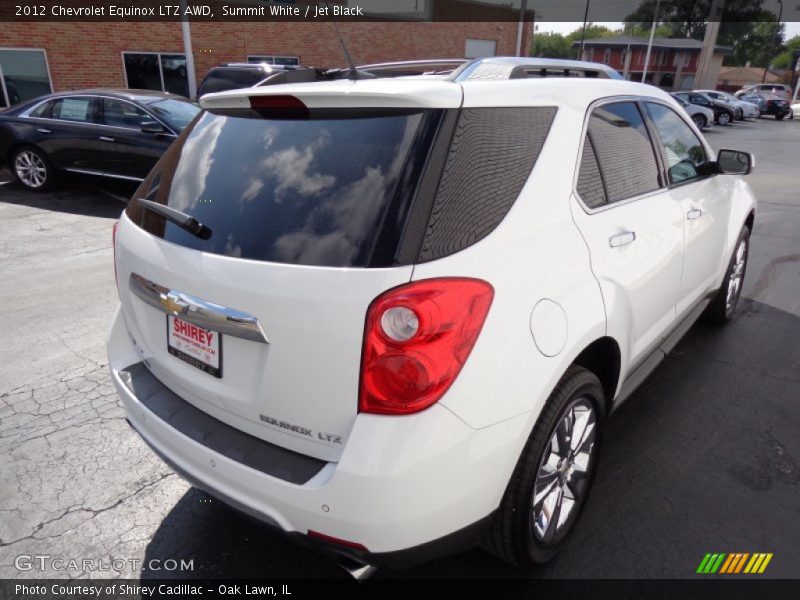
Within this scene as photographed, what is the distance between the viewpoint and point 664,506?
2498mm

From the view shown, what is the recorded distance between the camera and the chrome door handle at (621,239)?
2.22 meters

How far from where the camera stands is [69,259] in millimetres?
5754

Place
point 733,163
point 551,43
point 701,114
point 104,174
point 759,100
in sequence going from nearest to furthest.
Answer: point 733,163, point 104,174, point 701,114, point 759,100, point 551,43

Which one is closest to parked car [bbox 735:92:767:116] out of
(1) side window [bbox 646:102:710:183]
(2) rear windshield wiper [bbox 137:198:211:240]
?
(1) side window [bbox 646:102:710:183]

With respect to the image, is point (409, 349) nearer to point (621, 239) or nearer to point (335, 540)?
point (335, 540)

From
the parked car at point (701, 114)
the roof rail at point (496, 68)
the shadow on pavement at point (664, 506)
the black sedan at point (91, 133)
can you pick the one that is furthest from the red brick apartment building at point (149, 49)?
the shadow on pavement at point (664, 506)

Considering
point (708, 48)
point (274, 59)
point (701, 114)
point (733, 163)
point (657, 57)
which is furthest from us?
point (657, 57)

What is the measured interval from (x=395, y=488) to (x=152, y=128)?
776 cm

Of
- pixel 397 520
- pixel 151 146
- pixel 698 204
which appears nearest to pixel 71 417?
pixel 397 520

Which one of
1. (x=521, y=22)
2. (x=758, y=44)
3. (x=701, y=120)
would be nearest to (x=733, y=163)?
(x=701, y=120)

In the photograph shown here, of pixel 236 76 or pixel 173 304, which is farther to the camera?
pixel 236 76

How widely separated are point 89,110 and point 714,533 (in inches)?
358

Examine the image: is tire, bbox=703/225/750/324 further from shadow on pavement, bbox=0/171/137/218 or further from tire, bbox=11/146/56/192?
tire, bbox=11/146/56/192

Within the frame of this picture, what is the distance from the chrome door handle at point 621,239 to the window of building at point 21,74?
1851 cm
